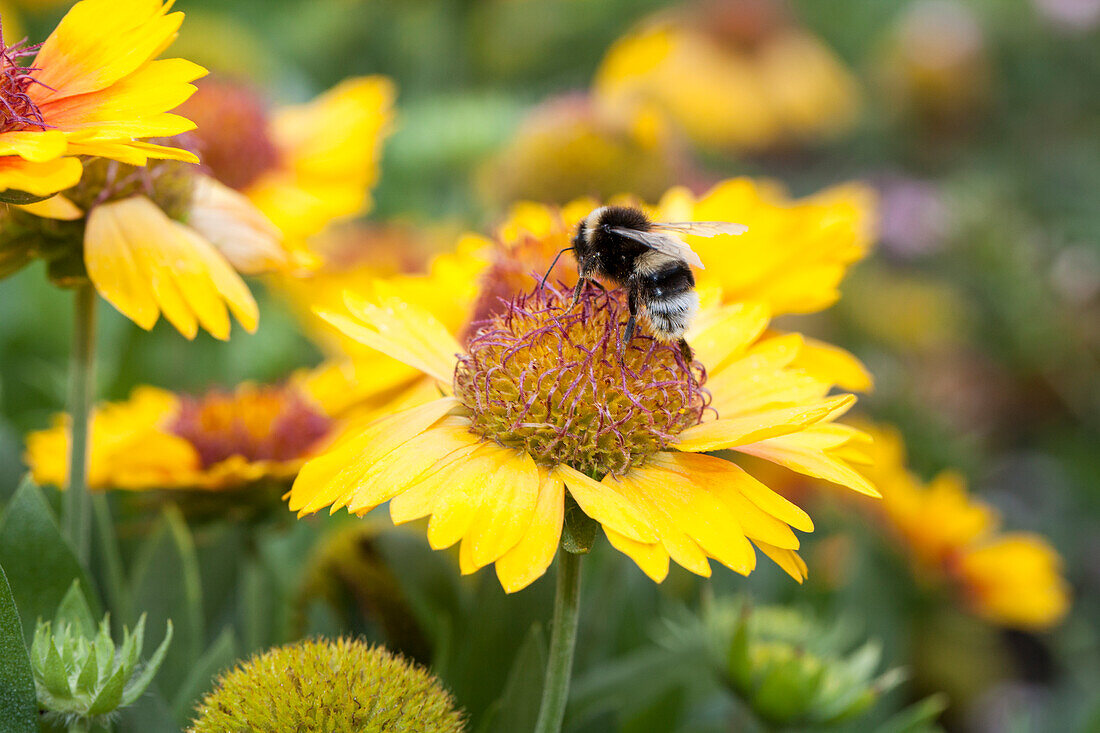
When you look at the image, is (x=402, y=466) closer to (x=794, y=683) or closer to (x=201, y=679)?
(x=201, y=679)

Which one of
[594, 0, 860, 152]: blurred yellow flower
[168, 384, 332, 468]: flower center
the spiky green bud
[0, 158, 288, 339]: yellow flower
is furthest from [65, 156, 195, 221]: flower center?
[594, 0, 860, 152]: blurred yellow flower

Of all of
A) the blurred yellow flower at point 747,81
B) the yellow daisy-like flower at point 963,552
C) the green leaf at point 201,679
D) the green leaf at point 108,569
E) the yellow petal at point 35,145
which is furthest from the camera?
the blurred yellow flower at point 747,81

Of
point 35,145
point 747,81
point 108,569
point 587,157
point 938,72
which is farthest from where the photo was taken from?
point 938,72

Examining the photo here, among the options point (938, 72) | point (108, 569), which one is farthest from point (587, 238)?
point (938, 72)

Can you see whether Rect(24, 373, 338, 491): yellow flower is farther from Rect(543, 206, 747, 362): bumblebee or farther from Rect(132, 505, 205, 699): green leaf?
Rect(543, 206, 747, 362): bumblebee

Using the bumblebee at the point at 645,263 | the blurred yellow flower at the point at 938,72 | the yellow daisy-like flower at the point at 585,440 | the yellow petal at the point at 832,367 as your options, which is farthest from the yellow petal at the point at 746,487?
the blurred yellow flower at the point at 938,72

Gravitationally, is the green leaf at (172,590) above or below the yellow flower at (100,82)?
below

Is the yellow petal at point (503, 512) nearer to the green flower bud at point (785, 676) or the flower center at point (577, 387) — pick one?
the flower center at point (577, 387)

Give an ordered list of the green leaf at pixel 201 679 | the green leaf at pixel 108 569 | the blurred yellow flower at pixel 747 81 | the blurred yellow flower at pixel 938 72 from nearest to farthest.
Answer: the green leaf at pixel 201 679, the green leaf at pixel 108 569, the blurred yellow flower at pixel 747 81, the blurred yellow flower at pixel 938 72
